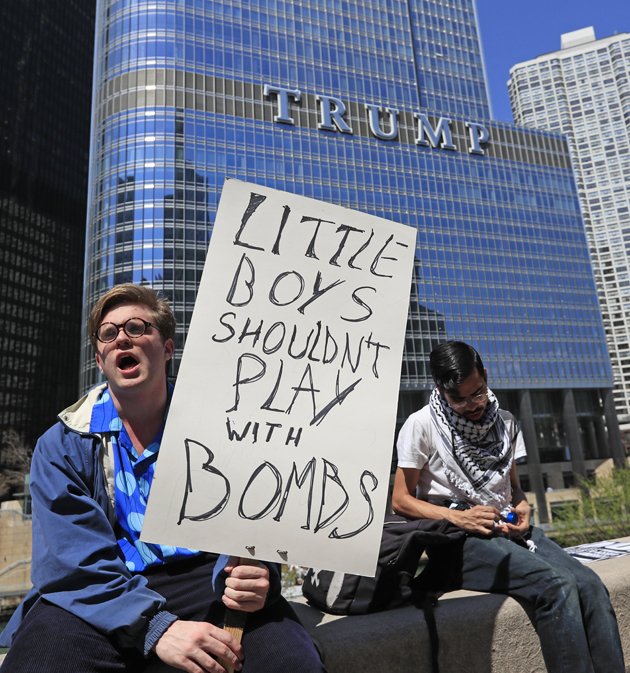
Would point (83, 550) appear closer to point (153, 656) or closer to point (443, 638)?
point (153, 656)

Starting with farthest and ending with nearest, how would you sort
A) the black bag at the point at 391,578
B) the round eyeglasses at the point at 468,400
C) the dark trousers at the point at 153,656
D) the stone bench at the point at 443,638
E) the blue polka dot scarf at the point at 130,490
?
the round eyeglasses at the point at 468,400, the black bag at the point at 391,578, the stone bench at the point at 443,638, the blue polka dot scarf at the point at 130,490, the dark trousers at the point at 153,656

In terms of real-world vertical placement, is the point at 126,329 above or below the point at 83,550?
above

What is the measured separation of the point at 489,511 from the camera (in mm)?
2604

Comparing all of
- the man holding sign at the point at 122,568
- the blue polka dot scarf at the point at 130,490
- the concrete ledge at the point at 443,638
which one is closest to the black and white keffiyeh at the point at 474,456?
the concrete ledge at the point at 443,638

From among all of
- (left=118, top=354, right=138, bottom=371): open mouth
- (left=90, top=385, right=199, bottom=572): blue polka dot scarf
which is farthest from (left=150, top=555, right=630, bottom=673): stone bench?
(left=118, top=354, right=138, bottom=371): open mouth

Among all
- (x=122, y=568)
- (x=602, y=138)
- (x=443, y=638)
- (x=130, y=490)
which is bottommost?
(x=443, y=638)

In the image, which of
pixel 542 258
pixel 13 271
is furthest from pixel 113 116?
pixel 542 258

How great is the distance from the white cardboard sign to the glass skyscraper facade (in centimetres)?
4413

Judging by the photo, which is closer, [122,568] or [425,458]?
[122,568]

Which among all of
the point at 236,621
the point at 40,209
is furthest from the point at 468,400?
the point at 40,209

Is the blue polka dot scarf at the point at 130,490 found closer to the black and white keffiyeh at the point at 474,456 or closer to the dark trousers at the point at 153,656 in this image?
the dark trousers at the point at 153,656

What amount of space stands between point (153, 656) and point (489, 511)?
62.9 inches

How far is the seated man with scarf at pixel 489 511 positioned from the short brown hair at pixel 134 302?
4.32ft

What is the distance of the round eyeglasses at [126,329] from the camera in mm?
2154
